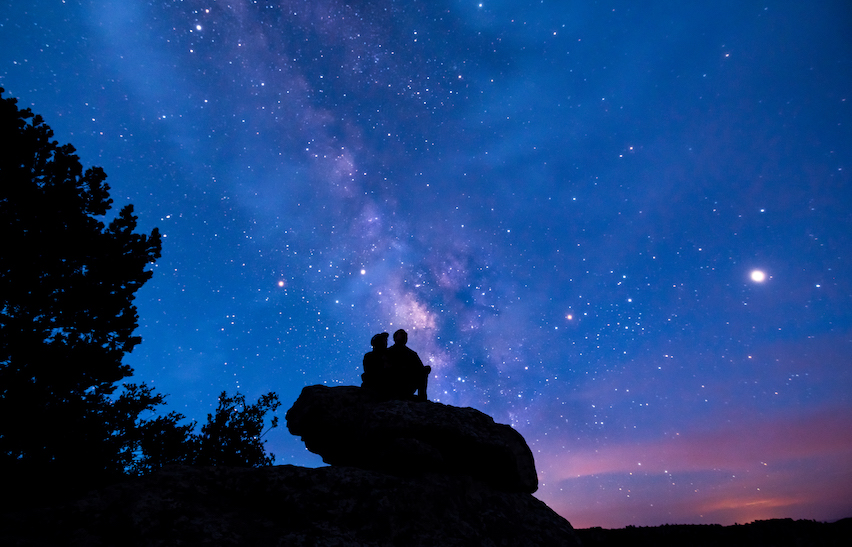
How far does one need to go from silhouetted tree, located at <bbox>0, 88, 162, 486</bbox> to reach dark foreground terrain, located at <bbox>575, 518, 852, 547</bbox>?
52.5ft

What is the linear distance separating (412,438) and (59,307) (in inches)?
548

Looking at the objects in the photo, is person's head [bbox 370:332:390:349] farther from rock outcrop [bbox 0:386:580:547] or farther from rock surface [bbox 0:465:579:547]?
rock surface [bbox 0:465:579:547]

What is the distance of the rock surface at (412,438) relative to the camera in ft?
28.7

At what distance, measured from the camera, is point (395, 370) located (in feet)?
39.9

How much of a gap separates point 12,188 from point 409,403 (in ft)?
51.0

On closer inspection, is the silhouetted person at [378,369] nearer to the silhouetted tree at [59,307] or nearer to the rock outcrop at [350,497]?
the rock outcrop at [350,497]

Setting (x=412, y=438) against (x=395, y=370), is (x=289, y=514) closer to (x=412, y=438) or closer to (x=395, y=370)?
(x=412, y=438)

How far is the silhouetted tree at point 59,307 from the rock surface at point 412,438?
7878mm

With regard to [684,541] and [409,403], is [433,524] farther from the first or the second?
[684,541]

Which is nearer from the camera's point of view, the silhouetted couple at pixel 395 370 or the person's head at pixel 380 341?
the silhouetted couple at pixel 395 370

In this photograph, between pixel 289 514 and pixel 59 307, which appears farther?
pixel 59 307

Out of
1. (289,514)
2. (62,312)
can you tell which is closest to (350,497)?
(289,514)

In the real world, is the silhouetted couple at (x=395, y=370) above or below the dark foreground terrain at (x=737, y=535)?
above

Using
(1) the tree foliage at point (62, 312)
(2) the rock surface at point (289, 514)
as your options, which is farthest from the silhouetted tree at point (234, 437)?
(2) the rock surface at point (289, 514)
